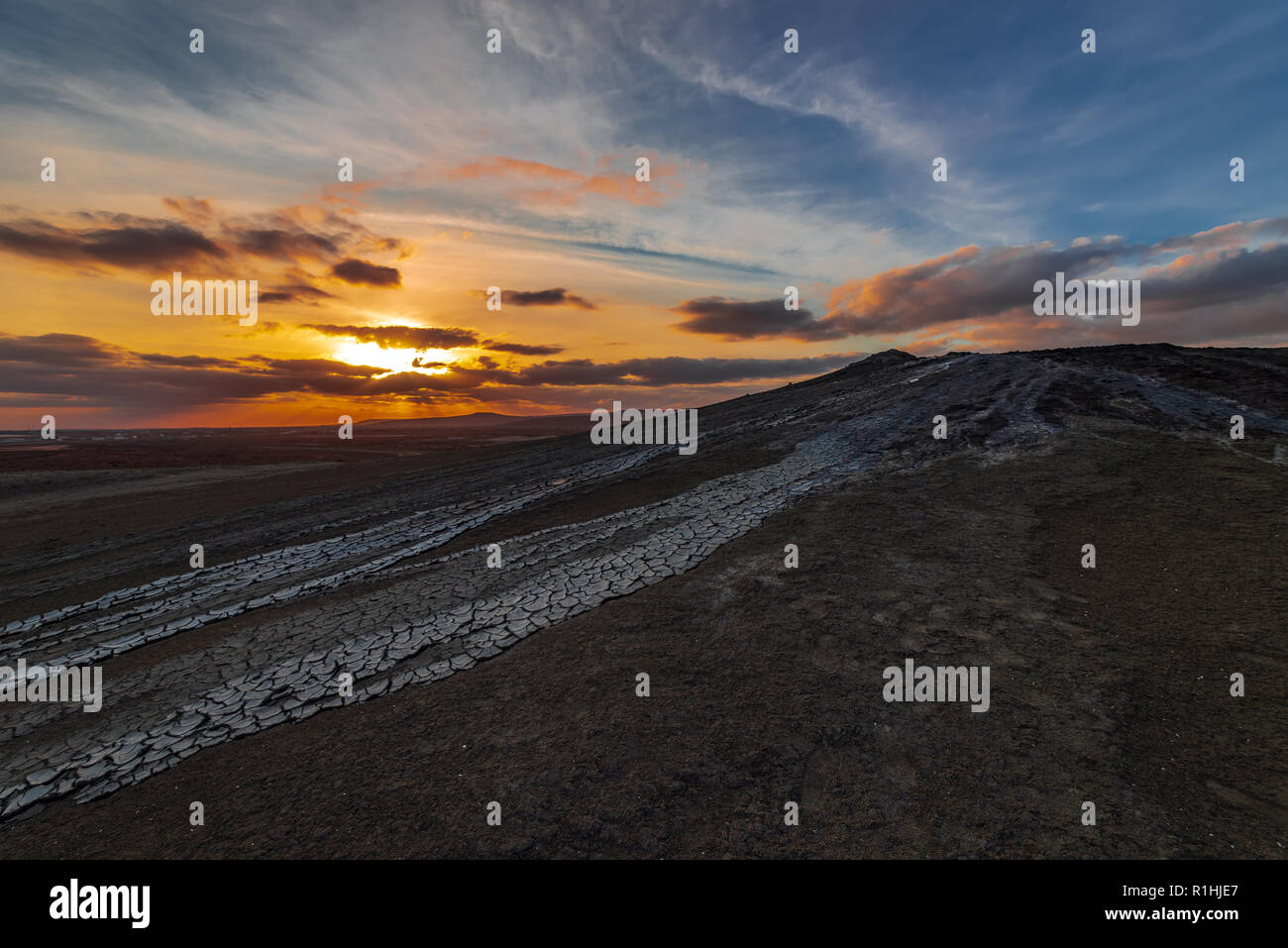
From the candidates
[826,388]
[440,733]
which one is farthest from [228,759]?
[826,388]

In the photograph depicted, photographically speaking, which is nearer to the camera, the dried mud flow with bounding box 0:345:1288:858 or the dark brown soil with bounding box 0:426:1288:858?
the dark brown soil with bounding box 0:426:1288:858

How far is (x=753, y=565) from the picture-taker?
1314 cm

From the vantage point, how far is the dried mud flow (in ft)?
19.9

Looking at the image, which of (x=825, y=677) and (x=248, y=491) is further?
(x=248, y=491)

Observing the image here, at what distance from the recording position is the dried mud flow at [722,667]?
19.9 ft

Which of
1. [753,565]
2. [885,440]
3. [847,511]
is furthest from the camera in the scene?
[885,440]

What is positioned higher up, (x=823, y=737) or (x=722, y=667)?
(x=722, y=667)

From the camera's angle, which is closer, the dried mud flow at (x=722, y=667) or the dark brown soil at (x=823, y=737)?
the dark brown soil at (x=823, y=737)

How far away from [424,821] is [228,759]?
13.9ft

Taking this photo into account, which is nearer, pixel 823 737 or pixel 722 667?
pixel 823 737

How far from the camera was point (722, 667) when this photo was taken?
29.7 feet
